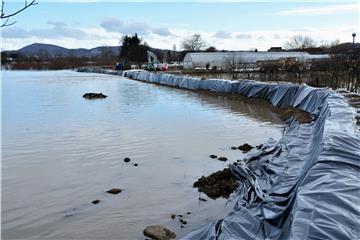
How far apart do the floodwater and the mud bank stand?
785 millimetres

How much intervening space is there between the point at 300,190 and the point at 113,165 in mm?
4669

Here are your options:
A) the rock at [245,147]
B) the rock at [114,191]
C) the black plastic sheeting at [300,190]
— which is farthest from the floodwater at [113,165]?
the black plastic sheeting at [300,190]

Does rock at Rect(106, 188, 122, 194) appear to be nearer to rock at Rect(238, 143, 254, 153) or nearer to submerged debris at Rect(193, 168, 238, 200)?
submerged debris at Rect(193, 168, 238, 200)

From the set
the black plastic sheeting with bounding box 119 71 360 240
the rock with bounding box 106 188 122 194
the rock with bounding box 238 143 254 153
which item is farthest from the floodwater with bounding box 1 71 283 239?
the black plastic sheeting with bounding box 119 71 360 240

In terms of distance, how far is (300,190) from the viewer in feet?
14.4

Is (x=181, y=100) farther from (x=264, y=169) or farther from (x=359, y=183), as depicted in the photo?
(x=359, y=183)

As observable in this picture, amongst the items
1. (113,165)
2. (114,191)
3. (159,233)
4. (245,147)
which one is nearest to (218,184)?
(114,191)

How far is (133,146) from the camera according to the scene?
32.4 ft

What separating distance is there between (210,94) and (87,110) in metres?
8.68

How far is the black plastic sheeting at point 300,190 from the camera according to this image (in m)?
3.58

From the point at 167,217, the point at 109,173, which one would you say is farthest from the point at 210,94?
the point at 167,217

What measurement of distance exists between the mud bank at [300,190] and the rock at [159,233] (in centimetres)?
55

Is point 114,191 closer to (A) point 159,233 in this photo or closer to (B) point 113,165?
(B) point 113,165

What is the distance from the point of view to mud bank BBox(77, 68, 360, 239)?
11.8 ft
